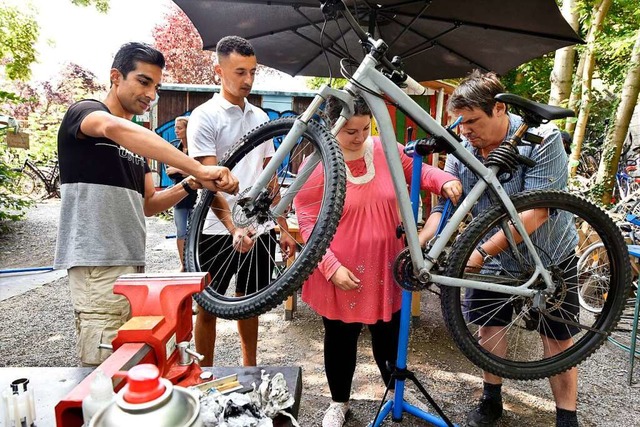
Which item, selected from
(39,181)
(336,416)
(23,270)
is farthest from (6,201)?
(336,416)

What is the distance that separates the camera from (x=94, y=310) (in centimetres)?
176

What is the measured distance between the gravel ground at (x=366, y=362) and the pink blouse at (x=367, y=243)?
0.96 meters

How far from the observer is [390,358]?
2.34m

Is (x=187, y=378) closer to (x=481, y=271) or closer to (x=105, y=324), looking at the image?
(x=105, y=324)

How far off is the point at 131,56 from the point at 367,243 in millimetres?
1352

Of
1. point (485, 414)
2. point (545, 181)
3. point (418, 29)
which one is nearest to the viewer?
point (545, 181)

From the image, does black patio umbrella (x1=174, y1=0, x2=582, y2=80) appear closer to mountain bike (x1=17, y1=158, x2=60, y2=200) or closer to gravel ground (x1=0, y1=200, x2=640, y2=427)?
gravel ground (x1=0, y1=200, x2=640, y2=427)

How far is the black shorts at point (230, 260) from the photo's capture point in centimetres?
216

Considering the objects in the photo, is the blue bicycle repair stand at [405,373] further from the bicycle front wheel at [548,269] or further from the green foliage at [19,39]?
the green foliage at [19,39]

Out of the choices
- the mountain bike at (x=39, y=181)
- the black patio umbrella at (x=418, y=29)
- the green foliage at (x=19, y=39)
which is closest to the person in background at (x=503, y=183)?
the black patio umbrella at (x=418, y=29)

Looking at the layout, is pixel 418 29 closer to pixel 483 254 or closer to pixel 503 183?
pixel 503 183

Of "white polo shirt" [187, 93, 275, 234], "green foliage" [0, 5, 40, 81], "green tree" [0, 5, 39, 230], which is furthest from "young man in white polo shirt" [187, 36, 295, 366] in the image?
"green foliage" [0, 5, 40, 81]

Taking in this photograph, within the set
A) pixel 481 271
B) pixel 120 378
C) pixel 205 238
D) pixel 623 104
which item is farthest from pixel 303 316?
pixel 623 104

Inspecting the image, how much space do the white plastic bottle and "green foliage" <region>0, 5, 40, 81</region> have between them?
1049cm
